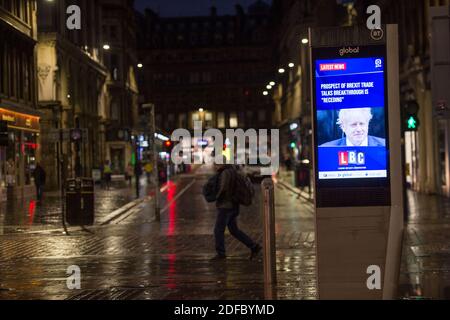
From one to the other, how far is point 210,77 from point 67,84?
87589mm

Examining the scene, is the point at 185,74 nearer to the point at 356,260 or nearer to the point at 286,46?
the point at 286,46

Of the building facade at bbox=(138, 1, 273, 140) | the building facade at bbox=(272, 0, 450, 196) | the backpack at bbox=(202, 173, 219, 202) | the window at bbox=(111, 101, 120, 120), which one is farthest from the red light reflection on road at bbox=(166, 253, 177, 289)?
the building facade at bbox=(138, 1, 273, 140)

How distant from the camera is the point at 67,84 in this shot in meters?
52.2

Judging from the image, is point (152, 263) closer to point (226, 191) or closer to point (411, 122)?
point (226, 191)

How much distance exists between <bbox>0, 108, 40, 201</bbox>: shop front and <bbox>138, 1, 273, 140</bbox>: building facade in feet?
300

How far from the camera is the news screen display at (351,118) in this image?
28.1ft

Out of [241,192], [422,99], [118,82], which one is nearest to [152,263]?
[241,192]

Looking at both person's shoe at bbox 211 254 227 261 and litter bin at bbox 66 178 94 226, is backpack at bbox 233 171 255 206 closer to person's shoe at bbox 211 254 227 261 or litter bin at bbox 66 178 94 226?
person's shoe at bbox 211 254 227 261

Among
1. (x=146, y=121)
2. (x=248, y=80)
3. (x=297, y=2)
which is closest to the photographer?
(x=146, y=121)

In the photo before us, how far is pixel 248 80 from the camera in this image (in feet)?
449

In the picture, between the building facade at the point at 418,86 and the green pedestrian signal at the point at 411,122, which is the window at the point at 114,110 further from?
the green pedestrian signal at the point at 411,122

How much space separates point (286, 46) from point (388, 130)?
80.3m

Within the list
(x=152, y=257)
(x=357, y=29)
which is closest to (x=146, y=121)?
(x=152, y=257)

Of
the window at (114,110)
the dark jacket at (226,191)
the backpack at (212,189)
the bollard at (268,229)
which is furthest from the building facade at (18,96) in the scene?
the window at (114,110)
